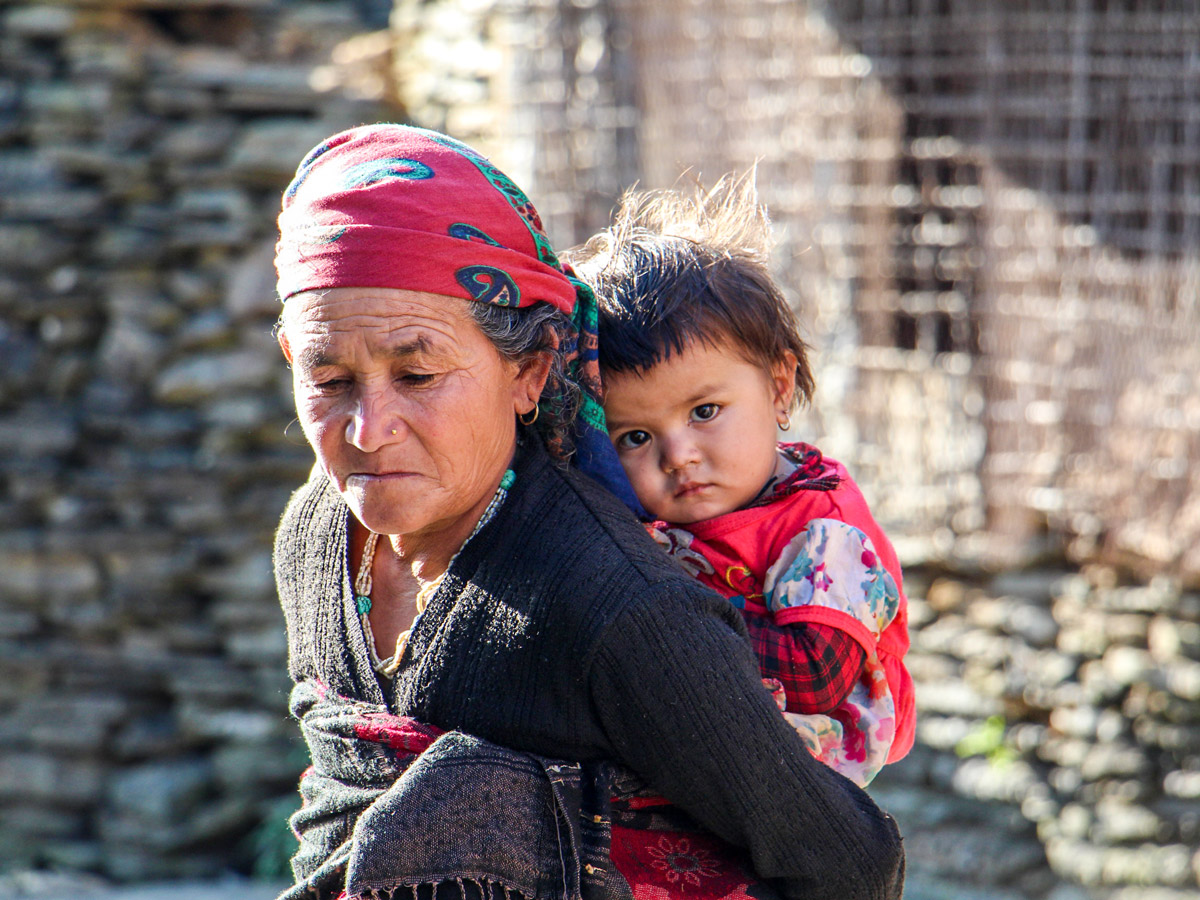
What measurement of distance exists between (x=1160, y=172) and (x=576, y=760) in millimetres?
3554

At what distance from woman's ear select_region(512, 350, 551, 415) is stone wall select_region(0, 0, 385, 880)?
3997 millimetres

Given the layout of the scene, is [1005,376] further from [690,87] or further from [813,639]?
[813,639]

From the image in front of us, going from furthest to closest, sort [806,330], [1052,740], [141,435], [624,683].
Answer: [141,435] < [1052,740] < [806,330] < [624,683]

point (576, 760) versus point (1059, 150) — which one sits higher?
point (1059, 150)

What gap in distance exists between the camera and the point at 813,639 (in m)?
1.72

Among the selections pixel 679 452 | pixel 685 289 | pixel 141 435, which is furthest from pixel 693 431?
pixel 141 435

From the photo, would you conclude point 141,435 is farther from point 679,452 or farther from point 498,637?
point 498,637

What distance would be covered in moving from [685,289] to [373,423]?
0.53m

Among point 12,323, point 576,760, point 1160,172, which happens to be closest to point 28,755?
point 12,323

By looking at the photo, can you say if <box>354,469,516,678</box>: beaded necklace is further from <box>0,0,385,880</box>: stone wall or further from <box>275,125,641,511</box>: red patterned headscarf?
<box>0,0,385,880</box>: stone wall

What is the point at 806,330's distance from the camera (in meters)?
4.29

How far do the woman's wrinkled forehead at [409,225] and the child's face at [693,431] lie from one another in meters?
0.24

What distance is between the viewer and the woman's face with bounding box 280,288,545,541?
1.56 metres

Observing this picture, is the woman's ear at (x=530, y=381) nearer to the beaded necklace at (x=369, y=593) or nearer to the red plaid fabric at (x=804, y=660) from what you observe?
the beaded necklace at (x=369, y=593)
